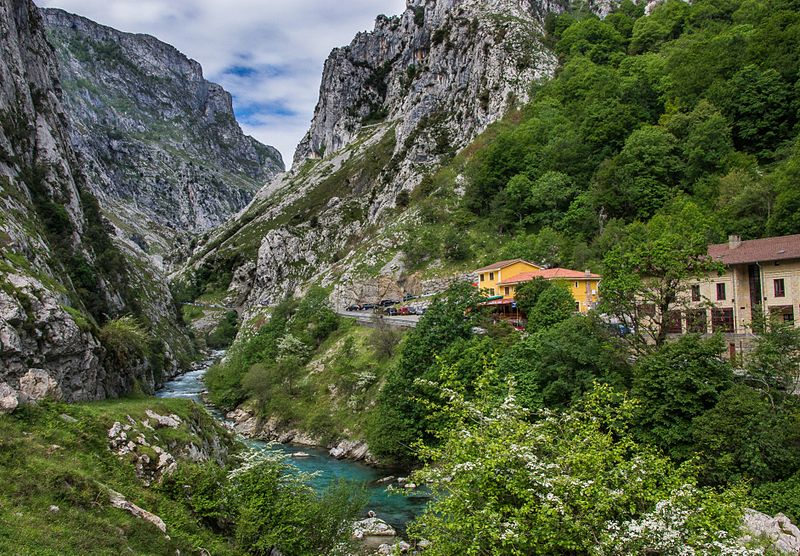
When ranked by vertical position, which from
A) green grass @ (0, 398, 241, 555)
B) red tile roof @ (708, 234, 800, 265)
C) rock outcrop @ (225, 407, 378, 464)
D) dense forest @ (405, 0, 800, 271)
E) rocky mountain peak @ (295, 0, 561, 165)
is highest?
rocky mountain peak @ (295, 0, 561, 165)

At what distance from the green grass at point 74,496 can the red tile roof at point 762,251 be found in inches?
1342

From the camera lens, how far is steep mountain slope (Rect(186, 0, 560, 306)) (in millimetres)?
87312

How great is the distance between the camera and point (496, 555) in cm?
885

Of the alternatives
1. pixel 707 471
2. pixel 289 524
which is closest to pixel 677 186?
pixel 707 471

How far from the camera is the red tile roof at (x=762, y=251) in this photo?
29406 mm

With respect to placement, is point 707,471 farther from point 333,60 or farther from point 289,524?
point 333,60

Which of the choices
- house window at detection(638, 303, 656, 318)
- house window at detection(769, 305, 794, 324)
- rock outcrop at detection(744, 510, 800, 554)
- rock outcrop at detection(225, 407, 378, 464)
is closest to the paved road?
rock outcrop at detection(225, 407, 378, 464)

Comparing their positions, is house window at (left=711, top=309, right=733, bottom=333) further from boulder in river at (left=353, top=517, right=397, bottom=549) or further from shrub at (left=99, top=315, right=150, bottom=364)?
shrub at (left=99, top=315, right=150, bottom=364)

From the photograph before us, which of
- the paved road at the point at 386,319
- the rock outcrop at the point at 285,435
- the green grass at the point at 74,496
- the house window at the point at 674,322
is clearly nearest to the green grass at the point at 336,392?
the rock outcrop at the point at 285,435

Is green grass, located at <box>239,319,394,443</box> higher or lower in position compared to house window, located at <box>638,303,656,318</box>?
lower

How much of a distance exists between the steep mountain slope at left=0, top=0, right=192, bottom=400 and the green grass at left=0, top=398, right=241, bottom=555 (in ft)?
6.68

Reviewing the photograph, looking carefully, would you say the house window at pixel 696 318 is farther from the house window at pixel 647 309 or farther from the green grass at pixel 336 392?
the green grass at pixel 336 392

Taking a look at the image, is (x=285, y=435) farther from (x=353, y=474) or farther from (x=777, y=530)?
(x=777, y=530)

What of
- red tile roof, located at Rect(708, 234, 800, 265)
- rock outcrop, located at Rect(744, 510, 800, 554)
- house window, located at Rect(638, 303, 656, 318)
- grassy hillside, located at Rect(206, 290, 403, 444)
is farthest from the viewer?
grassy hillside, located at Rect(206, 290, 403, 444)
